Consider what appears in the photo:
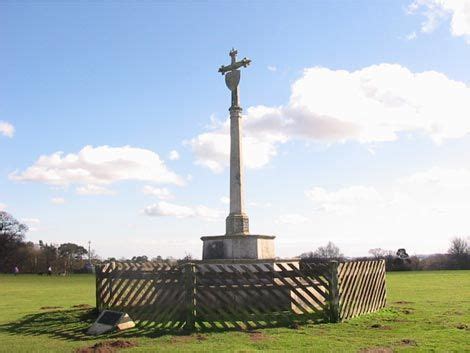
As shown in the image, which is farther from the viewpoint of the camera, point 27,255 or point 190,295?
point 27,255

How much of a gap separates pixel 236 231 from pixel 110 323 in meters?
6.61

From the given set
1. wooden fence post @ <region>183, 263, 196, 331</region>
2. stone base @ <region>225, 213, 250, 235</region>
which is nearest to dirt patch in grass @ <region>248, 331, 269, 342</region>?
wooden fence post @ <region>183, 263, 196, 331</region>

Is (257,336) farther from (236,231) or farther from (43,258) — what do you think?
(43,258)

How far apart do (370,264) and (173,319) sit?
721cm

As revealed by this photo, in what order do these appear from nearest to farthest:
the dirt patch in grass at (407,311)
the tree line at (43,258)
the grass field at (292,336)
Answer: the grass field at (292,336) → the dirt patch in grass at (407,311) → the tree line at (43,258)

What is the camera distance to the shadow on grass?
39.1ft

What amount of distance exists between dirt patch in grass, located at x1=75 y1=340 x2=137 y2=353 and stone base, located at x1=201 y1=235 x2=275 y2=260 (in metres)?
7.08

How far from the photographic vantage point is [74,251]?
106 metres

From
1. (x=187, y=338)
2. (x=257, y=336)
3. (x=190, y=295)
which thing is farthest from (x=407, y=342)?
(x=190, y=295)

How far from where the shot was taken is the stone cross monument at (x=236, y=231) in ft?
56.6

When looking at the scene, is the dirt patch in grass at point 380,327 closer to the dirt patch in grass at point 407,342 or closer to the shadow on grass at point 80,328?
the shadow on grass at point 80,328

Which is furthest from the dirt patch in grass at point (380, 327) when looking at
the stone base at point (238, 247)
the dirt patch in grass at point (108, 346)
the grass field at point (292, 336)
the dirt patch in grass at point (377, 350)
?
the dirt patch in grass at point (108, 346)

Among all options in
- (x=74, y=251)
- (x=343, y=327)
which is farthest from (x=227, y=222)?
(x=74, y=251)

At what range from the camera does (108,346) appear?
33.9ft
